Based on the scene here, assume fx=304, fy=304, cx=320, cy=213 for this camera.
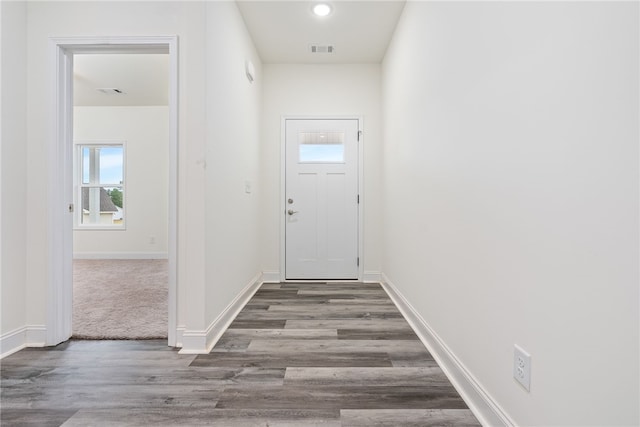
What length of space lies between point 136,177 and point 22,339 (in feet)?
13.2

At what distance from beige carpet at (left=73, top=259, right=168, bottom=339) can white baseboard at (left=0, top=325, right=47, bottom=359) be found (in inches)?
7.1

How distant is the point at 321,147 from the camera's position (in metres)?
3.74

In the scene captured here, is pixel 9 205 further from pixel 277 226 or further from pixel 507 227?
pixel 507 227

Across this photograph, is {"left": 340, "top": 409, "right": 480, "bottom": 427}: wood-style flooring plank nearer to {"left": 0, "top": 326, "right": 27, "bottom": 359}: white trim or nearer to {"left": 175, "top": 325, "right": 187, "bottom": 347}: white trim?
{"left": 175, "top": 325, "right": 187, "bottom": 347}: white trim

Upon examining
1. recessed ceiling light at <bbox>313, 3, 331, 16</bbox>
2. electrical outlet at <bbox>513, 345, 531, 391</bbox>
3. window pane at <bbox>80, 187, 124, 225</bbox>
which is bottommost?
electrical outlet at <bbox>513, 345, 531, 391</bbox>

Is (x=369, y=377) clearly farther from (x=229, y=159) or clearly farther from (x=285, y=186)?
(x=285, y=186)

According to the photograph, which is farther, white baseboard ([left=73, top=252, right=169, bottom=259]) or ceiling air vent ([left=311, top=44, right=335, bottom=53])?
white baseboard ([left=73, top=252, right=169, bottom=259])

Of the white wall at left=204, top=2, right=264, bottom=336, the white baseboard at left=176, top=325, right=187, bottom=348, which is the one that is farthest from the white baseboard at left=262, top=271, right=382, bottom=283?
the white baseboard at left=176, top=325, right=187, bottom=348

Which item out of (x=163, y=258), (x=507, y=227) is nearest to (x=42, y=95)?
(x=507, y=227)

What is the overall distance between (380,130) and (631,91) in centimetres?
307

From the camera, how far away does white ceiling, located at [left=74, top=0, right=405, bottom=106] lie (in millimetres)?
2678

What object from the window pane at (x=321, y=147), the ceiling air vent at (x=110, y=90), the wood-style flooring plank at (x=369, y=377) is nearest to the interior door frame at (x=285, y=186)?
the window pane at (x=321, y=147)

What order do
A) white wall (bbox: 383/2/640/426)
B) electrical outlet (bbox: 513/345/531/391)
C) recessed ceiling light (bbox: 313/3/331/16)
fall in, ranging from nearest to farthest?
white wall (bbox: 383/2/640/426)
electrical outlet (bbox: 513/345/531/391)
recessed ceiling light (bbox: 313/3/331/16)

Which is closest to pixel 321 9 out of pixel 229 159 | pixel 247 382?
pixel 229 159
